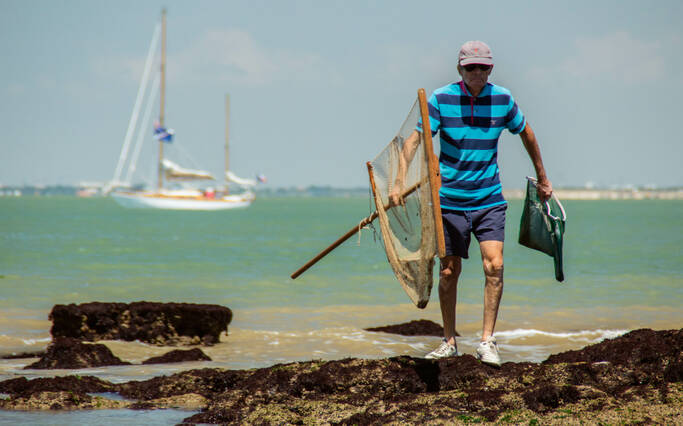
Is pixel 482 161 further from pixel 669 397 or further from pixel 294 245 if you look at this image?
A: pixel 294 245

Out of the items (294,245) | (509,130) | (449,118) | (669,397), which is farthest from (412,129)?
(294,245)

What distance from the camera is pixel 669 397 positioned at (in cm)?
442

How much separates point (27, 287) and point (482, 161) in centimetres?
1656

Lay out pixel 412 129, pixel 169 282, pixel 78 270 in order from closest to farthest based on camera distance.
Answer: pixel 412 129
pixel 169 282
pixel 78 270

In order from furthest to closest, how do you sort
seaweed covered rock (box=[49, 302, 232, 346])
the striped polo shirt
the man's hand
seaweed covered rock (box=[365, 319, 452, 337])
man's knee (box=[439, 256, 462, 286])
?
1. seaweed covered rock (box=[365, 319, 452, 337])
2. seaweed covered rock (box=[49, 302, 232, 346])
3. the man's hand
4. man's knee (box=[439, 256, 462, 286])
5. the striped polo shirt

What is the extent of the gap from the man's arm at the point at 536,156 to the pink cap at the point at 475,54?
0.60 metres

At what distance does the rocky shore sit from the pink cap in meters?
1.93

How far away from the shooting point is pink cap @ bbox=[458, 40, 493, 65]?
505 centimetres

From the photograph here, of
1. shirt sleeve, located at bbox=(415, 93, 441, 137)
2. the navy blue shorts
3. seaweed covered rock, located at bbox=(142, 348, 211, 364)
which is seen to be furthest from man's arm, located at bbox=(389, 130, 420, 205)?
seaweed covered rock, located at bbox=(142, 348, 211, 364)

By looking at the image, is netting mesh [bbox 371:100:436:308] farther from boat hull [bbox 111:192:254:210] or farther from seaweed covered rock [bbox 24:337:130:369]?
boat hull [bbox 111:192:254:210]

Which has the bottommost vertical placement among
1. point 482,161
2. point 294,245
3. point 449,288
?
point 294,245

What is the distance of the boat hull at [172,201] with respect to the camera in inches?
3878

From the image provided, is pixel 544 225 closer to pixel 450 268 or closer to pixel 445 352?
pixel 450 268

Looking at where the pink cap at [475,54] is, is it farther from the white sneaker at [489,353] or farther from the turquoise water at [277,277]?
the turquoise water at [277,277]
